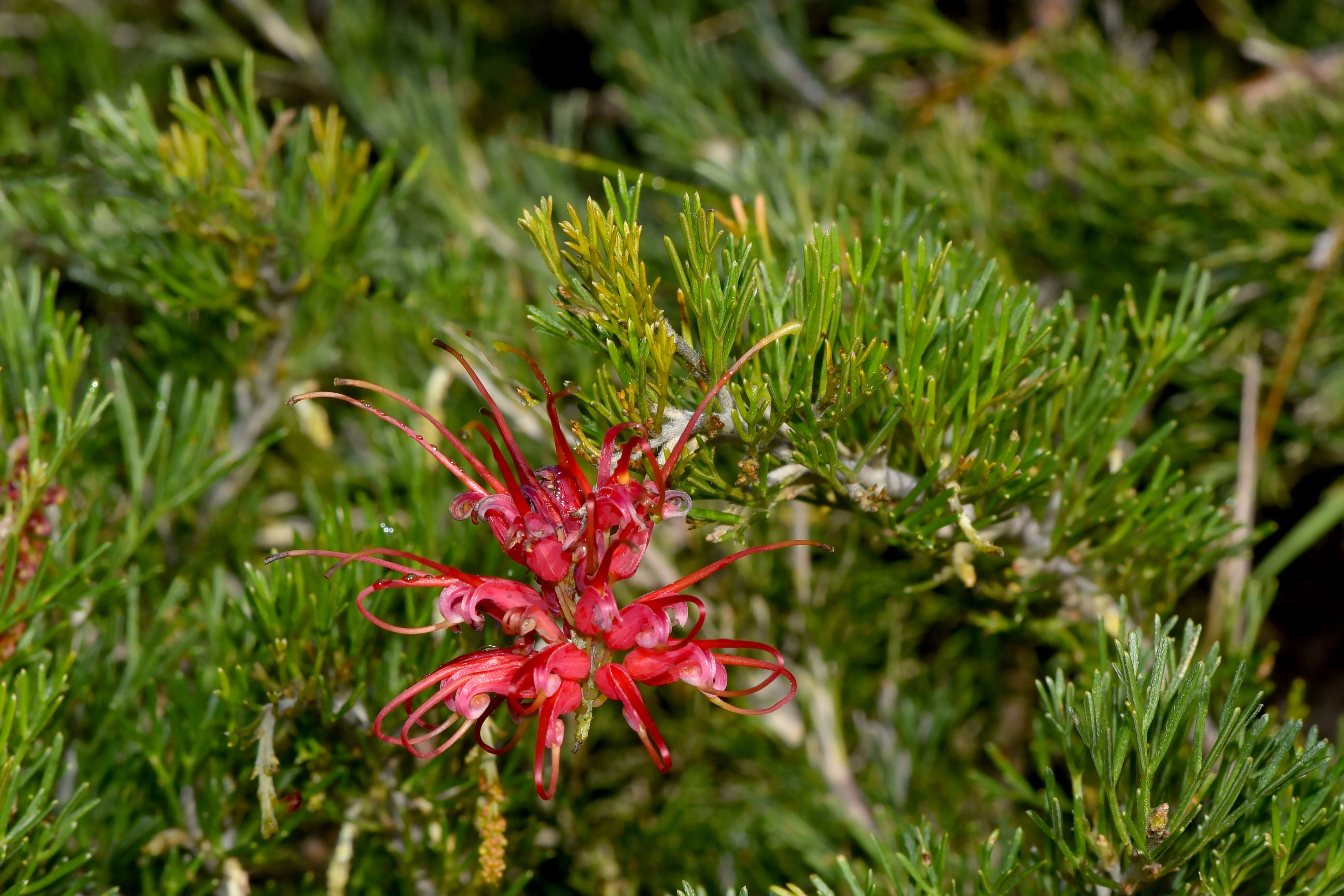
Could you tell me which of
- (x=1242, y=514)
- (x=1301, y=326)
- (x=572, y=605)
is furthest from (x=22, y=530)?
(x=1301, y=326)

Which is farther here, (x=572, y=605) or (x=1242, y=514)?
(x=1242, y=514)

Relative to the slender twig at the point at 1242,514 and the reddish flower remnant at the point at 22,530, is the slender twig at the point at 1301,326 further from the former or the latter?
the reddish flower remnant at the point at 22,530

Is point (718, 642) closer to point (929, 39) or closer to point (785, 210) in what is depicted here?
point (785, 210)

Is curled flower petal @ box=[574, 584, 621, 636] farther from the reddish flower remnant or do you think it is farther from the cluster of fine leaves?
the reddish flower remnant

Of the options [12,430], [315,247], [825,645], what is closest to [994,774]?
[825,645]

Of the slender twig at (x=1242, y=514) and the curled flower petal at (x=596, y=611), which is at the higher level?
the curled flower petal at (x=596, y=611)

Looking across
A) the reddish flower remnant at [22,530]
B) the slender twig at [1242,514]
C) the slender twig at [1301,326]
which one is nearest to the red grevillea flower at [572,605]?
the reddish flower remnant at [22,530]

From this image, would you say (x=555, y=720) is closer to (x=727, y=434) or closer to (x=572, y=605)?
(x=572, y=605)

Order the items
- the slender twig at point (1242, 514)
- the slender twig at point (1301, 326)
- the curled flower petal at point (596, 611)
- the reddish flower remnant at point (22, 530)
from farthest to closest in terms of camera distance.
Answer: the slender twig at point (1301, 326), the slender twig at point (1242, 514), the reddish flower remnant at point (22, 530), the curled flower petal at point (596, 611)
